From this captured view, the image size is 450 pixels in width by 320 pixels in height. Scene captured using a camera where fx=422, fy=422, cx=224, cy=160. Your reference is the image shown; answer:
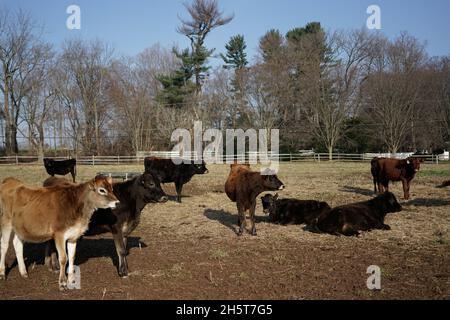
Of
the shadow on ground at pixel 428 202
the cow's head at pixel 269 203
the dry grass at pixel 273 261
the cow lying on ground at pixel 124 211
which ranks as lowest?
the dry grass at pixel 273 261

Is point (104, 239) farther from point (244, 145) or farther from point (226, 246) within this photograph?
point (244, 145)

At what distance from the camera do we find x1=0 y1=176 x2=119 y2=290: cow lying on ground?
5.78 meters

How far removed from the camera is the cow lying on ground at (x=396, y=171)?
1336cm

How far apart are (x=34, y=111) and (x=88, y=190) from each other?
44.9m

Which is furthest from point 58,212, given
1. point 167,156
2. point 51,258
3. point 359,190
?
point 167,156

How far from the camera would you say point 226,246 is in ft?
26.2

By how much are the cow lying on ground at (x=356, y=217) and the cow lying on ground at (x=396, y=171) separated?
13.9 feet

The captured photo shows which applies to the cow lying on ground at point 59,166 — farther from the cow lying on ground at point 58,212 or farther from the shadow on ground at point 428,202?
the shadow on ground at point 428,202


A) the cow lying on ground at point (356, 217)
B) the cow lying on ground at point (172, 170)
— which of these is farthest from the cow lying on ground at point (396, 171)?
the cow lying on ground at point (172, 170)

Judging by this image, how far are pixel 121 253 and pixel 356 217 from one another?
16.3ft

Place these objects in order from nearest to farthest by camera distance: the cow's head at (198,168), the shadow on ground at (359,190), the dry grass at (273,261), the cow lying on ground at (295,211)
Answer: the dry grass at (273,261), the cow lying on ground at (295,211), the shadow on ground at (359,190), the cow's head at (198,168)

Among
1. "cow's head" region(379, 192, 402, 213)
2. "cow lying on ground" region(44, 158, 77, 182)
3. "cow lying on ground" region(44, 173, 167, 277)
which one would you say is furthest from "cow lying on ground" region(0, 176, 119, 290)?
"cow lying on ground" region(44, 158, 77, 182)

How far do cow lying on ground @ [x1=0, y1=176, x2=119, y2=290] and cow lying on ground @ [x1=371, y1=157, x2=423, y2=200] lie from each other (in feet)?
33.5
